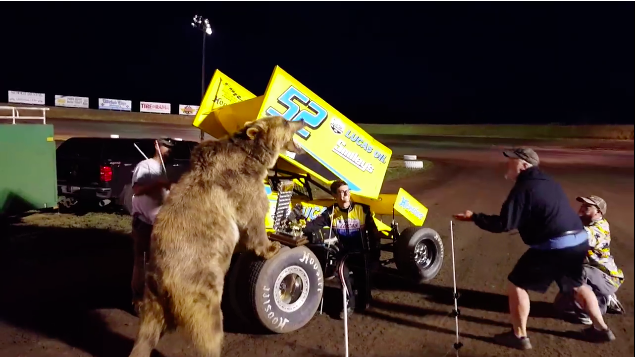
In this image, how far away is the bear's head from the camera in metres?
3.85

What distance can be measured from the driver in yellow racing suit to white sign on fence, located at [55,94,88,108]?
45.2m

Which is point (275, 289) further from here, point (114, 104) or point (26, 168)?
point (114, 104)

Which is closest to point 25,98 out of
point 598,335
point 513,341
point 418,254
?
point 418,254

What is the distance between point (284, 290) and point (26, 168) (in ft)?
21.6

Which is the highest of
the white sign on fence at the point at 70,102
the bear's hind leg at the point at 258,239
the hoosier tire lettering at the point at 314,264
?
the white sign on fence at the point at 70,102

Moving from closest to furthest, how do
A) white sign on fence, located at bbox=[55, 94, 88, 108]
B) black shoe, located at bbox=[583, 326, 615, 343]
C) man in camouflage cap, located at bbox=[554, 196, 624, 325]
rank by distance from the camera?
1. black shoe, located at bbox=[583, 326, 615, 343]
2. man in camouflage cap, located at bbox=[554, 196, 624, 325]
3. white sign on fence, located at bbox=[55, 94, 88, 108]

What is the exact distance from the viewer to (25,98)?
128 ft

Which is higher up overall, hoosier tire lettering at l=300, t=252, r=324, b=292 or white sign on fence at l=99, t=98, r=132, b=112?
white sign on fence at l=99, t=98, r=132, b=112

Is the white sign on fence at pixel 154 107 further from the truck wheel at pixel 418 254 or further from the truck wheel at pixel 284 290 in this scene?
the truck wheel at pixel 284 290

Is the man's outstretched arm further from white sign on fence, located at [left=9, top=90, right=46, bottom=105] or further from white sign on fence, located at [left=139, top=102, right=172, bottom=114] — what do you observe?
white sign on fence, located at [left=139, top=102, right=172, bottom=114]

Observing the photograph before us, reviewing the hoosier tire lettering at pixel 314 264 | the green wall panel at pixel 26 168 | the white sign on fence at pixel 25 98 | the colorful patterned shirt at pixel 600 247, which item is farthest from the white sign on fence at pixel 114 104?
Result: the colorful patterned shirt at pixel 600 247

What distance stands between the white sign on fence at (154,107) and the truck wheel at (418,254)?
151ft

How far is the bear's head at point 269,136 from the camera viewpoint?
12.6ft

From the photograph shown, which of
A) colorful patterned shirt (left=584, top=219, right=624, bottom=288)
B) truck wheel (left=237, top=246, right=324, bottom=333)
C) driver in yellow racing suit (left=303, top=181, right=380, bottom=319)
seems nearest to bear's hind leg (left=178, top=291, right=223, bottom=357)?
truck wheel (left=237, top=246, right=324, bottom=333)
